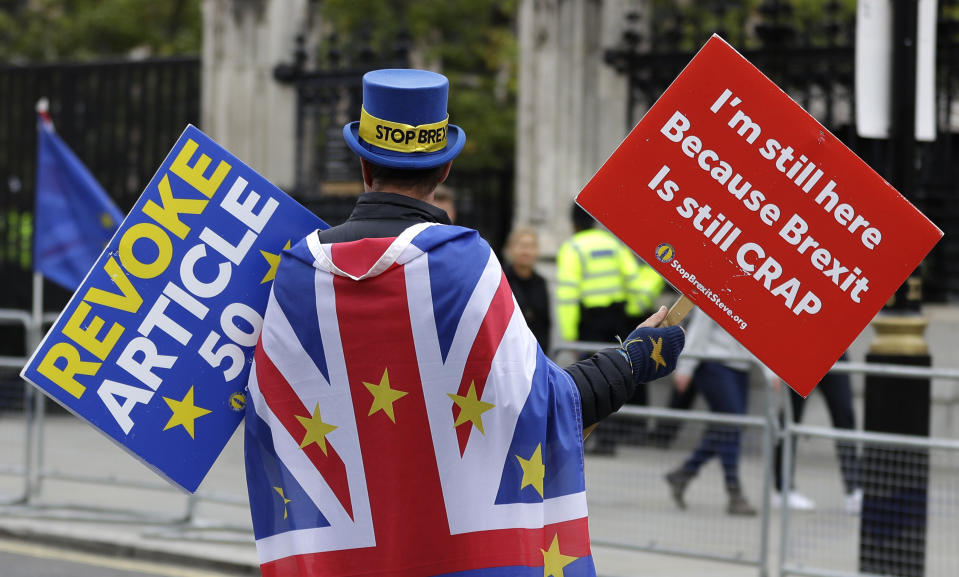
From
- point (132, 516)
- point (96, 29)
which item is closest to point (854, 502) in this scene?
point (132, 516)

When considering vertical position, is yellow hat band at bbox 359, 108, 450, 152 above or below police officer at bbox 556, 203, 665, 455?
above

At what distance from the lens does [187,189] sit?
11.6 feet

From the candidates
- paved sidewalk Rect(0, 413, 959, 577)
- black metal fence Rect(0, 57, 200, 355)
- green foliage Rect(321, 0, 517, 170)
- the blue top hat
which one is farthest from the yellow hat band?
green foliage Rect(321, 0, 517, 170)

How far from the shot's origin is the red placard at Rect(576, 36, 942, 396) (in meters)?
3.39

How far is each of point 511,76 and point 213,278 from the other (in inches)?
856

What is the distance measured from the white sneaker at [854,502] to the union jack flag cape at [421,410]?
3.91 meters

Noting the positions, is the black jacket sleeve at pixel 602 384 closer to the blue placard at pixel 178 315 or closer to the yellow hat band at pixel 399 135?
the yellow hat band at pixel 399 135

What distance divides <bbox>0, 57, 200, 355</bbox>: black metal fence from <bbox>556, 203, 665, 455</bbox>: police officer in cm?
428

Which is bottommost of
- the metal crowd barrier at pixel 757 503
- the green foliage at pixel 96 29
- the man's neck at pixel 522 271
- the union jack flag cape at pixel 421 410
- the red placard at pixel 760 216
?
the metal crowd barrier at pixel 757 503

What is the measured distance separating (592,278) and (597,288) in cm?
8

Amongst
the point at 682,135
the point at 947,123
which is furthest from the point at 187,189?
the point at 947,123

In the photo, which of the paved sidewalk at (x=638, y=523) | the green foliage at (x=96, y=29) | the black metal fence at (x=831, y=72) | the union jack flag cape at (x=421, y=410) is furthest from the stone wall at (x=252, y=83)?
the green foliage at (x=96, y=29)

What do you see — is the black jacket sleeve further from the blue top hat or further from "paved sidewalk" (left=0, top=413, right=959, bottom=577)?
"paved sidewalk" (left=0, top=413, right=959, bottom=577)

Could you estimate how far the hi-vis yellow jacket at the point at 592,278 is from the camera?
10.1 m
